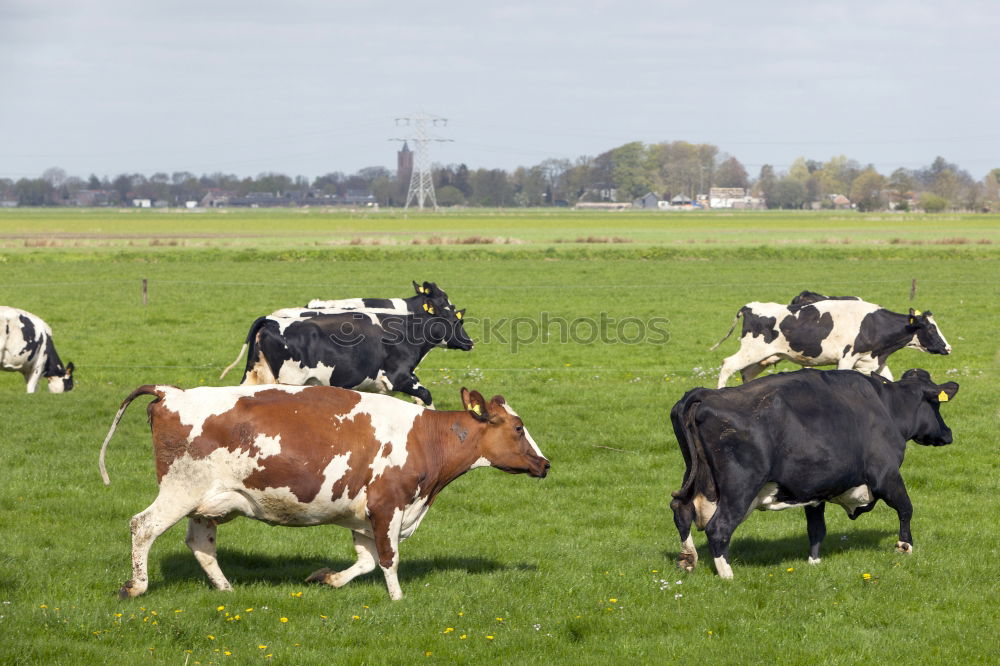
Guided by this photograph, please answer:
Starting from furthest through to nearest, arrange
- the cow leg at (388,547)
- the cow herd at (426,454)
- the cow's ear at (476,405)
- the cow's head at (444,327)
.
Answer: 1. the cow's head at (444,327)
2. the cow's ear at (476,405)
3. the cow leg at (388,547)
4. the cow herd at (426,454)

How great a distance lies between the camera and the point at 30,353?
21953 mm

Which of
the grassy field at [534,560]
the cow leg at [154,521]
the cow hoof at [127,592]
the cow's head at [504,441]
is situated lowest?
the grassy field at [534,560]

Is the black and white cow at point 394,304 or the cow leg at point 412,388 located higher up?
the black and white cow at point 394,304

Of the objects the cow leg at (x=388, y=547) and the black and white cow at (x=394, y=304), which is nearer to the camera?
the cow leg at (x=388, y=547)

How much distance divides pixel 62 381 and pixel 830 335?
1513cm

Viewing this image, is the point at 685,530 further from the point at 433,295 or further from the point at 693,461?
the point at 433,295

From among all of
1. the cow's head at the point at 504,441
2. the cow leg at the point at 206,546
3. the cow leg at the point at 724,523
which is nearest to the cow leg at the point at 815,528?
the cow leg at the point at 724,523

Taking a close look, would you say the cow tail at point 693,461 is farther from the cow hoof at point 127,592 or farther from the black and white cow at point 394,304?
the black and white cow at point 394,304

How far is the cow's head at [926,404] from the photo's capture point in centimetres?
1098

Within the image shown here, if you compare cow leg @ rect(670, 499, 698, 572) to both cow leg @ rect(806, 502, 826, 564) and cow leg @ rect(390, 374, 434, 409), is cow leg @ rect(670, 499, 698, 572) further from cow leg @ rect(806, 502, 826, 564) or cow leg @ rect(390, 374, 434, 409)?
cow leg @ rect(390, 374, 434, 409)

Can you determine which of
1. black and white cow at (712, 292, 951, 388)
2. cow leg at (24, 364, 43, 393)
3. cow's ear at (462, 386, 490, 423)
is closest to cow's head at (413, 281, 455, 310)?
black and white cow at (712, 292, 951, 388)

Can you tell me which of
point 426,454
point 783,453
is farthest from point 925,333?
point 426,454

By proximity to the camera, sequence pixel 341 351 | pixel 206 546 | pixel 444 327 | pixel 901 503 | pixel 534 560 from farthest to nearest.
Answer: pixel 444 327
pixel 341 351
pixel 534 560
pixel 901 503
pixel 206 546

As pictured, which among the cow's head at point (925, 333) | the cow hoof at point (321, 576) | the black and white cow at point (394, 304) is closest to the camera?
the cow hoof at point (321, 576)
